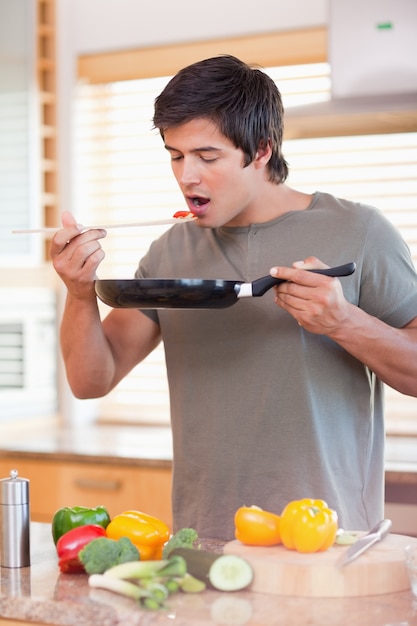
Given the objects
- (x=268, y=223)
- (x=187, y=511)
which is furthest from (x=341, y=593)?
(x=268, y=223)

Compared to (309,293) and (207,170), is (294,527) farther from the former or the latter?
(207,170)

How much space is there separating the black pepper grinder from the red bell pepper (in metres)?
0.07

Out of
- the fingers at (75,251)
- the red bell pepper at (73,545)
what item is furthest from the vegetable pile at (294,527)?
the fingers at (75,251)

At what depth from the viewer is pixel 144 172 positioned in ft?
12.0

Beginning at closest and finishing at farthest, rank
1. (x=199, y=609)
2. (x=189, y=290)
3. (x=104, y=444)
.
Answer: (x=199, y=609) → (x=189, y=290) → (x=104, y=444)

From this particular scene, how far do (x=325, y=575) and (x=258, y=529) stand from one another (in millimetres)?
142

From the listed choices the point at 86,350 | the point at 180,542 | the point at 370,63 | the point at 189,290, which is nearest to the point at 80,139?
the point at 370,63

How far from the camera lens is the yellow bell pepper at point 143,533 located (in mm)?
1519

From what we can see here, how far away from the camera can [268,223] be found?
198 cm

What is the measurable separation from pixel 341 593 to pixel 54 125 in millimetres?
2674

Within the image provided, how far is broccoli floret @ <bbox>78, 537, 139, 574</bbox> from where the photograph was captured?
1.43m

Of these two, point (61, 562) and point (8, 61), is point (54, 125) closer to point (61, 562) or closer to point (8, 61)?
point (8, 61)

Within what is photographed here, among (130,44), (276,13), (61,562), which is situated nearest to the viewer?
(61,562)

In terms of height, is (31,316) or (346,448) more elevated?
(31,316)
